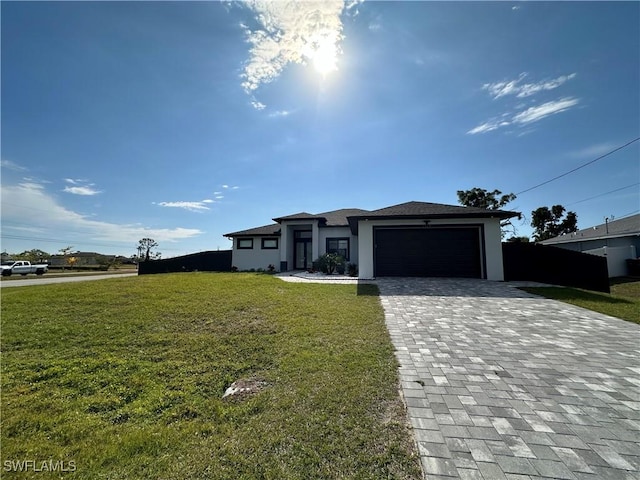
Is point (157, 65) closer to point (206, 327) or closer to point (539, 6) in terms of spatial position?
point (206, 327)

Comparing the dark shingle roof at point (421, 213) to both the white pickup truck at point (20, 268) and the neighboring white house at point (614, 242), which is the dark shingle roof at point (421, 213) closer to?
the neighboring white house at point (614, 242)

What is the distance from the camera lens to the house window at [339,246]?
16703 millimetres

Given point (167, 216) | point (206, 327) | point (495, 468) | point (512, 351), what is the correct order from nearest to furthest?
point (495, 468) < point (512, 351) < point (206, 327) < point (167, 216)

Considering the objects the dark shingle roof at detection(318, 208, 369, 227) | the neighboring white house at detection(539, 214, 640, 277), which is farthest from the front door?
the neighboring white house at detection(539, 214, 640, 277)

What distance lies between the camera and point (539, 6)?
316 inches

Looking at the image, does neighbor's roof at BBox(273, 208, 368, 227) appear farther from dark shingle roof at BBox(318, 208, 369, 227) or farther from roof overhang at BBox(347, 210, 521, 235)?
roof overhang at BBox(347, 210, 521, 235)

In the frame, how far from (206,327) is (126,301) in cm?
375

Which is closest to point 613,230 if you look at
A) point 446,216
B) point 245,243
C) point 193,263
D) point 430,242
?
point 446,216

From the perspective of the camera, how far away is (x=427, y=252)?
12172 millimetres

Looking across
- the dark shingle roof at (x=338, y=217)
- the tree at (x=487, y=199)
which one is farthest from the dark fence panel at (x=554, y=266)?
the tree at (x=487, y=199)

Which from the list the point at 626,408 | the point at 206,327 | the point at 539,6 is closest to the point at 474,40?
the point at 539,6

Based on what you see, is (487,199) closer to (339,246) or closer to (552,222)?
(552,222)

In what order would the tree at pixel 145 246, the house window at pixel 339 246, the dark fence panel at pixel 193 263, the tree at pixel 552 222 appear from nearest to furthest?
the house window at pixel 339 246
the dark fence panel at pixel 193 263
the tree at pixel 552 222
the tree at pixel 145 246

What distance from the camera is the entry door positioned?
59.9ft
